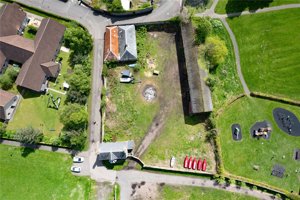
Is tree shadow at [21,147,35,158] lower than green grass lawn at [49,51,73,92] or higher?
lower

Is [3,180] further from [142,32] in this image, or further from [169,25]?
[169,25]

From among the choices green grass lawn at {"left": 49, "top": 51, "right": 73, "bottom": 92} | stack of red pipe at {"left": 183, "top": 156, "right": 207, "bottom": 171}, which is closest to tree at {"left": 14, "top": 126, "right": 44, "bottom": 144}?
green grass lawn at {"left": 49, "top": 51, "right": 73, "bottom": 92}

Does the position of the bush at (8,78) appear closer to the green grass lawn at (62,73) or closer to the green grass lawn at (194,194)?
the green grass lawn at (62,73)

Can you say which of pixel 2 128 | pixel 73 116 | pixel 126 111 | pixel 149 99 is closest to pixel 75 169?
pixel 73 116

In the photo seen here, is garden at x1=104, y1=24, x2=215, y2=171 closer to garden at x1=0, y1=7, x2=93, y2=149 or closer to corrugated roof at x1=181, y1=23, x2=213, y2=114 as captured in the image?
corrugated roof at x1=181, y1=23, x2=213, y2=114

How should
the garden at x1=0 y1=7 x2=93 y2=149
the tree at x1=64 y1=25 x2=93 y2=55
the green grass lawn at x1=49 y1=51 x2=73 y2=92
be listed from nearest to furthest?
the garden at x1=0 y1=7 x2=93 y2=149 → the tree at x1=64 y1=25 x2=93 y2=55 → the green grass lawn at x1=49 y1=51 x2=73 y2=92

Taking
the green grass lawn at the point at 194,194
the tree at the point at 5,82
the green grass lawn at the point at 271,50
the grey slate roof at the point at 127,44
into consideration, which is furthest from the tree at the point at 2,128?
the green grass lawn at the point at 271,50
